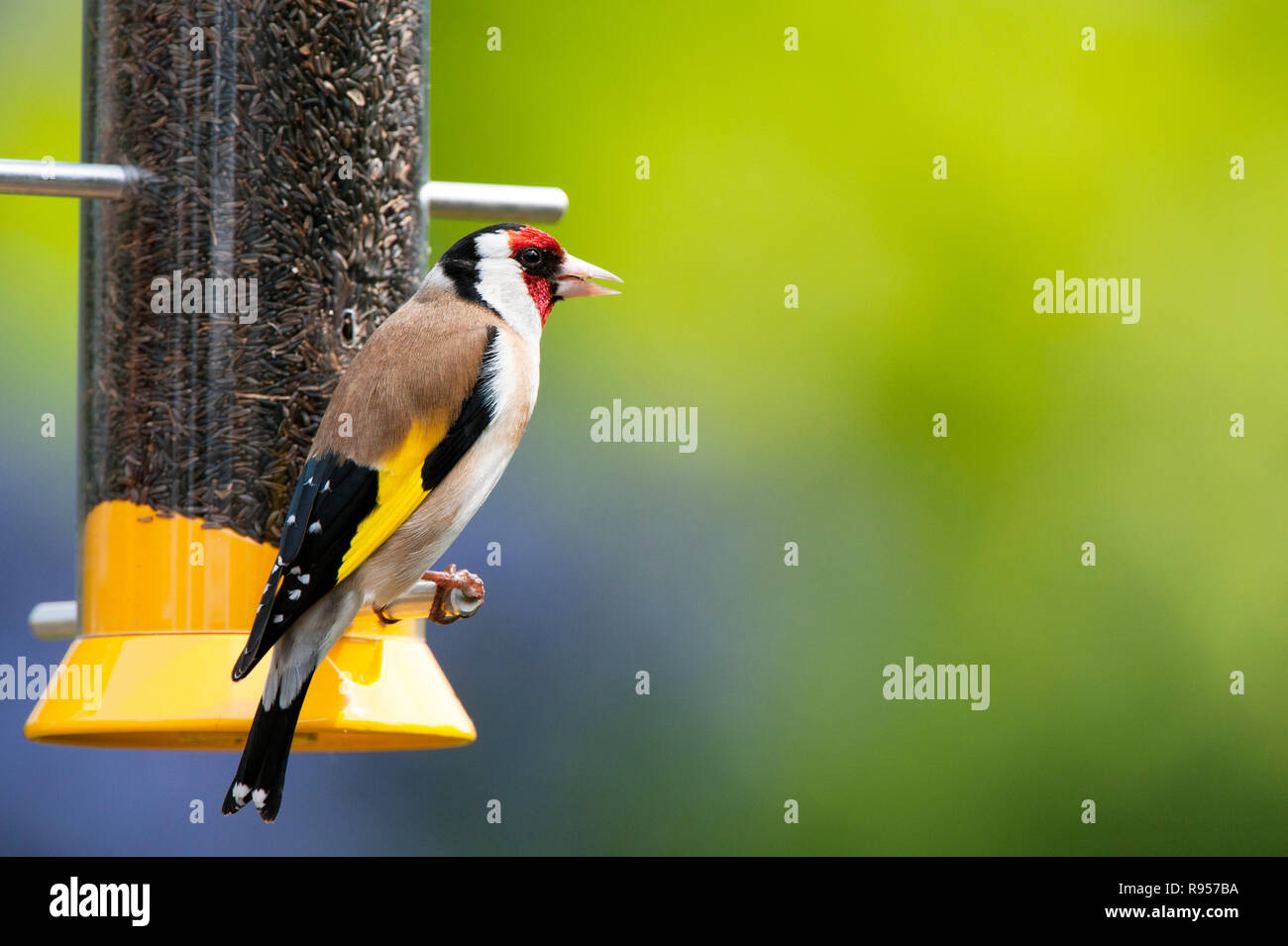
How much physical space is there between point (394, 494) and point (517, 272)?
2.66 ft

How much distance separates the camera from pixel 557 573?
928 cm

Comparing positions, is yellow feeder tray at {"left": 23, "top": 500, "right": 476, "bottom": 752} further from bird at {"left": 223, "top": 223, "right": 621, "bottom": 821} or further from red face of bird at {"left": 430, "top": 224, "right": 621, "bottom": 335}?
red face of bird at {"left": 430, "top": 224, "right": 621, "bottom": 335}

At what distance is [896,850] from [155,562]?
4233 mm

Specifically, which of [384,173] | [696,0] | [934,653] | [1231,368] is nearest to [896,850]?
[934,653]

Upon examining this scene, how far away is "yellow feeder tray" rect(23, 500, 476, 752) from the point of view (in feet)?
16.6

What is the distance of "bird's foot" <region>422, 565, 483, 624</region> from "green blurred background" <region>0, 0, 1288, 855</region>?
9.94ft

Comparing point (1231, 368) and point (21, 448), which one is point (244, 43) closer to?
Answer: point (21, 448)

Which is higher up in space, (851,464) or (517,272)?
(517,272)

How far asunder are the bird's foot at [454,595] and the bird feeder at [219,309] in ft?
0.15

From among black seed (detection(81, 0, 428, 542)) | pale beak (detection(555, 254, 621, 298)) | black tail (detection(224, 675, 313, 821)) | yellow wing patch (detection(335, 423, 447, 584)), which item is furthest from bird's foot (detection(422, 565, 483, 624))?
pale beak (detection(555, 254, 621, 298))

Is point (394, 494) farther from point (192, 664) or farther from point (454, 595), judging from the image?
point (192, 664)

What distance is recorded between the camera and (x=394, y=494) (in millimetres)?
4973

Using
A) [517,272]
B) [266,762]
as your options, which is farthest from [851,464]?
[266,762]

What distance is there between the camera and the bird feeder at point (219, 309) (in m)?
5.26
